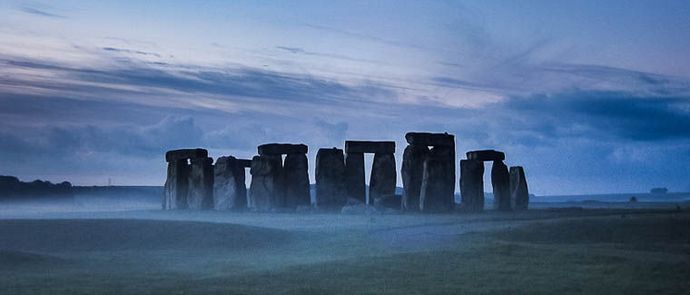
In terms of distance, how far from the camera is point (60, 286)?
15141mm

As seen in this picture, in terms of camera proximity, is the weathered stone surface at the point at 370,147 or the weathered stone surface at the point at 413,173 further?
the weathered stone surface at the point at 370,147

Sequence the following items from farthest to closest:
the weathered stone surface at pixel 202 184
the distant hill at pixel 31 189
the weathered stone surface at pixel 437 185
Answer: the distant hill at pixel 31 189 < the weathered stone surface at pixel 202 184 < the weathered stone surface at pixel 437 185

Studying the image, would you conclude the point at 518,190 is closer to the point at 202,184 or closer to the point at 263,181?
the point at 263,181

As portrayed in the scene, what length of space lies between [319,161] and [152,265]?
20.2m

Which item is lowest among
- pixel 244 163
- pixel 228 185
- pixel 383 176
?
pixel 228 185

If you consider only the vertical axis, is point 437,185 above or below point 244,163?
below

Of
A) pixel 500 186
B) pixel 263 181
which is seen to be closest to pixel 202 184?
pixel 263 181

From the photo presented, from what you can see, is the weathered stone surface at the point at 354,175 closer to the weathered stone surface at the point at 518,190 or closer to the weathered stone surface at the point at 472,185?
the weathered stone surface at the point at 472,185

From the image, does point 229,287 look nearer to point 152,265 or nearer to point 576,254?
point 152,265

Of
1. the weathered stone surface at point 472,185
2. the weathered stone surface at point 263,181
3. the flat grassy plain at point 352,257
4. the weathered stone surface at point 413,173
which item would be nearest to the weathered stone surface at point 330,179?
the weathered stone surface at point 263,181

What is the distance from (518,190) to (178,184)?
14.8 m

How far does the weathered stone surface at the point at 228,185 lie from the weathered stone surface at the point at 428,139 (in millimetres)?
8200

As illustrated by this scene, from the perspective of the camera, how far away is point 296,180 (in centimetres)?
3922

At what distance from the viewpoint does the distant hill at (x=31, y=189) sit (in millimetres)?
55719
